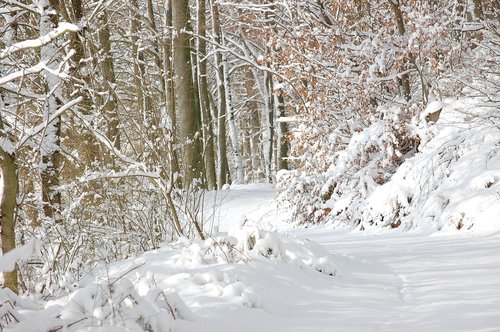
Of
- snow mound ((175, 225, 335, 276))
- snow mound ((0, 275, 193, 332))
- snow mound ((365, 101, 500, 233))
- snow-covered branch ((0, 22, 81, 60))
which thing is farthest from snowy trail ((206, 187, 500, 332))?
snow-covered branch ((0, 22, 81, 60))

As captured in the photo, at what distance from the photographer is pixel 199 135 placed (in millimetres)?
9258

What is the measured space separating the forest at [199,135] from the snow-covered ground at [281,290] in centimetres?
5

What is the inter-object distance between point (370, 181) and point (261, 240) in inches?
203

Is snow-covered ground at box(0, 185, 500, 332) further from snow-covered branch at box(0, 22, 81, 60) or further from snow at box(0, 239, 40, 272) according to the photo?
snow-covered branch at box(0, 22, 81, 60)

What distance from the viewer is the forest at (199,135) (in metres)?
4.45

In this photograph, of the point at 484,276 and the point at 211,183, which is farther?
the point at 211,183

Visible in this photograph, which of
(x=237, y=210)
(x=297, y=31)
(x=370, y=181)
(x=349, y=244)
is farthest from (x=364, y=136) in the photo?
(x=237, y=210)

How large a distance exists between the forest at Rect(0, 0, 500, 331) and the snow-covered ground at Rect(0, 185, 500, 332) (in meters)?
0.05

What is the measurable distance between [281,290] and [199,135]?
5.75 meters

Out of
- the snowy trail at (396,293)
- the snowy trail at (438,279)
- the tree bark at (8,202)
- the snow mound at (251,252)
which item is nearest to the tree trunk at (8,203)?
the tree bark at (8,202)

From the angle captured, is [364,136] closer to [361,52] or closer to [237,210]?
[361,52]

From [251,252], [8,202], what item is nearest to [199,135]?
[251,252]

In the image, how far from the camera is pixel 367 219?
8.49m

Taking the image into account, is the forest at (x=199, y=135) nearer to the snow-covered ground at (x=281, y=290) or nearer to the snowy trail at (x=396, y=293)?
the snow-covered ground at (x=281, y=290)
